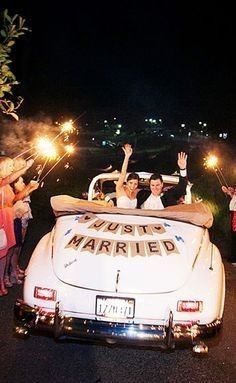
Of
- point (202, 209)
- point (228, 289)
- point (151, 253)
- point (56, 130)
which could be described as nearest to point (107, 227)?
point (151, 253)

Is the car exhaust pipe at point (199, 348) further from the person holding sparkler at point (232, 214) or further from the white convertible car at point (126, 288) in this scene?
the person holding sparkler at point (232, 214)

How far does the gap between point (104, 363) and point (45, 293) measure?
984 mm

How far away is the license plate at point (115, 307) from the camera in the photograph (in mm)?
4227

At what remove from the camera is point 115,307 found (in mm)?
4250

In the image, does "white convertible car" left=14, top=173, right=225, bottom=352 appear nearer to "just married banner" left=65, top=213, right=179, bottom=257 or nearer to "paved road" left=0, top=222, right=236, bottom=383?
"just married banner" left=65, top=213, right=179, bottom=257

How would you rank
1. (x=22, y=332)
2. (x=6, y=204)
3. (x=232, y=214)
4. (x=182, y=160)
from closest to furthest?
(x=22, y=332) → (x=6, y=204) → (x=182, y=160) → (x=232, y=214)

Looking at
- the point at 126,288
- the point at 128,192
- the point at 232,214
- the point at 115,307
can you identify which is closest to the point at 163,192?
the point at 128,192

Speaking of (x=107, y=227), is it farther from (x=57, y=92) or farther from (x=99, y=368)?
(x=57, y=92)

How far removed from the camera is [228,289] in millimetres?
7137

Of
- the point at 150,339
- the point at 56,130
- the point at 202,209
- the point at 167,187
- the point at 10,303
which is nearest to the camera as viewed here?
the point at 150,339

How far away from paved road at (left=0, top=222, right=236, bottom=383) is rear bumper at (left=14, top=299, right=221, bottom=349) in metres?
0.32

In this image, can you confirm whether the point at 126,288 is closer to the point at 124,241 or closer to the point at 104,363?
the point at 124,241

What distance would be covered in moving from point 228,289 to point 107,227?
3179mm

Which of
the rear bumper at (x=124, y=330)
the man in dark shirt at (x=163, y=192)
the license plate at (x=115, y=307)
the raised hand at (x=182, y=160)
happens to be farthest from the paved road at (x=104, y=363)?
the raised hand at (x=182, y=160)
